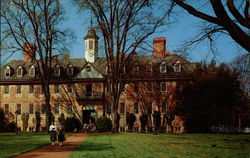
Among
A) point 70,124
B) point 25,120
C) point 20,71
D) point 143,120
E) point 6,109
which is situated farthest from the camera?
point 20,71

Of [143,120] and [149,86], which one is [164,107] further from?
[149,86]

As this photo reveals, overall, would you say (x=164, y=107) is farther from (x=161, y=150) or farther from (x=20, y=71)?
(x=161, y=150)

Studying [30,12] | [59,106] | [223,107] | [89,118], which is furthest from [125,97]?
[30,12]

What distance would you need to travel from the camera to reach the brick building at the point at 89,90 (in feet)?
133

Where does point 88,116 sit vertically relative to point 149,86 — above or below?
below

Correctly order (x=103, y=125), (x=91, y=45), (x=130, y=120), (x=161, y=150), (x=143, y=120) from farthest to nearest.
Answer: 1. (x=91, y=45)
2. (x=143, y=120)
3. (x=130, y=120)
4. (x=103, y=125)
5. (x=161, y=150)

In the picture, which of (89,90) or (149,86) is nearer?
(149,86)

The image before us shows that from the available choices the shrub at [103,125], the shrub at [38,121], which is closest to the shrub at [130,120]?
the shrub at [103,125]

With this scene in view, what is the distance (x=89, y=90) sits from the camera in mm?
42125

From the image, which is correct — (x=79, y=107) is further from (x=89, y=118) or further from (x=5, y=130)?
(x=5, y=130)

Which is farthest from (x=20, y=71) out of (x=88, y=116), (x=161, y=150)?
(x=161, y=150)

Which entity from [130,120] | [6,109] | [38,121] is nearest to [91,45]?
[130,120]

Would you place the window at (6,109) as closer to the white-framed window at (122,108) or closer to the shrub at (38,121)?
the shrub at (38,121)

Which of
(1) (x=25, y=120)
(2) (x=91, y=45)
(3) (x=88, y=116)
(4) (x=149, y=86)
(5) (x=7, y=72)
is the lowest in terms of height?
(1) (x=25, y=120)
